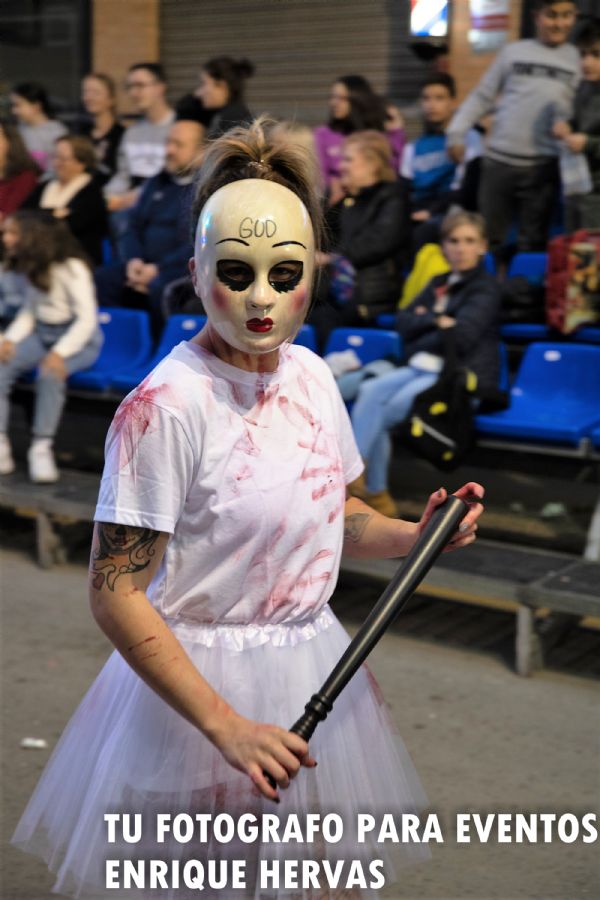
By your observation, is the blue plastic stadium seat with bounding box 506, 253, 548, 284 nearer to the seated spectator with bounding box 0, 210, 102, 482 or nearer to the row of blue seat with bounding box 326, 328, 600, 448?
the row of blue seat with bounding box 326, 328, 600, 448

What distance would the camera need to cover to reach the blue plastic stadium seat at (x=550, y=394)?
5762 millimetres

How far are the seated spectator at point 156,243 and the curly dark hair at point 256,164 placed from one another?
5203mm

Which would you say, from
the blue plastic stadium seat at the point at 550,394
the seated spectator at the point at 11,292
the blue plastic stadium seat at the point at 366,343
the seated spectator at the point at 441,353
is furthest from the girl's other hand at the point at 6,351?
the blue plastic stadium seat at the point at 550,394

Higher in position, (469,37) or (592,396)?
(469,37)

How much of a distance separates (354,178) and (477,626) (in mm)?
2641

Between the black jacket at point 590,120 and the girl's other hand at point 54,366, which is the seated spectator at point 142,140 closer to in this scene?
the girl's other hand at point 54,366

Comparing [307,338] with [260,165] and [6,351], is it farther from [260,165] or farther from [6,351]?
[260,165]

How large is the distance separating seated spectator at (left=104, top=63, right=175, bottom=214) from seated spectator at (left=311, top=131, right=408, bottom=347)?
2.04 m

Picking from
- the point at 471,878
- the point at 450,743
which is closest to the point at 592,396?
the point at 450,743

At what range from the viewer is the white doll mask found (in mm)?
2051

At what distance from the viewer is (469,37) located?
361 inches

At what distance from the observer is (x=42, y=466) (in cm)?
661

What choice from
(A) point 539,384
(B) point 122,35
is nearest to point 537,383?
(A) point 539,384

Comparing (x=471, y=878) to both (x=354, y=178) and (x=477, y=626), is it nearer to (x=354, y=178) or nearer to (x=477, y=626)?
(x=477, y=626)
